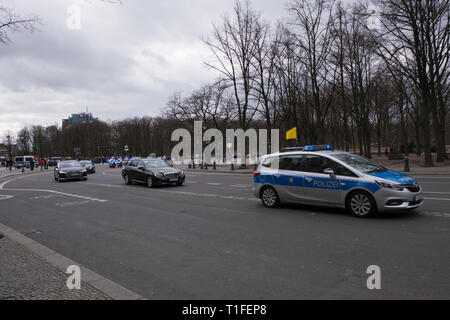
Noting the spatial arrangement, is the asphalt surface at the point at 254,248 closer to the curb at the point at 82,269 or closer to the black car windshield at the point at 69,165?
the curb at the point at 82,269

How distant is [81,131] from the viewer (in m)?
110

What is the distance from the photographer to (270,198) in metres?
9.74

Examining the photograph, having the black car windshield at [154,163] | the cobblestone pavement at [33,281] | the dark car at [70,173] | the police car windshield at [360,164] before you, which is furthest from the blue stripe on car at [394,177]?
the dark car at [70,173]

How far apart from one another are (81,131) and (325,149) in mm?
112849

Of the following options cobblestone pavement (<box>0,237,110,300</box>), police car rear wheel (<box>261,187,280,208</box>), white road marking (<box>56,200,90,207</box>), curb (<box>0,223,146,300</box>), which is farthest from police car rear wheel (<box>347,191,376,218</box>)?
white road marking (<box>56,200,90,207</box>)

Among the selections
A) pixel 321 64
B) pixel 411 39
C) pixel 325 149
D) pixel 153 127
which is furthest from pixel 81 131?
pixel 325 149

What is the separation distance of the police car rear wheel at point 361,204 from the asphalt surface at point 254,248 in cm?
28

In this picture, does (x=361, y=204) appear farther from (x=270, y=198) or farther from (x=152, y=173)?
(x=152, y=173)

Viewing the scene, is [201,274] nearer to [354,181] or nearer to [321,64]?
[354,181]

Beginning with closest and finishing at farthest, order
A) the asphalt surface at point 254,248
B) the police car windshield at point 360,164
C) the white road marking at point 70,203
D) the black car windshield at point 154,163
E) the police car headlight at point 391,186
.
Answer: the asphalt surface at point 254,248, the police car headlight at point 391,186, the police car windshield at point 360,164, the white road marking at point 70,203, the black car windshield at point 154,163

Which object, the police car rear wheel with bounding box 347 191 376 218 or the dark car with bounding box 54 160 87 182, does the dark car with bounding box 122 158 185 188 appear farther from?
the police car rear wheel with bounding box 347 191 376 218

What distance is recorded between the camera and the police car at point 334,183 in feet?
24.2

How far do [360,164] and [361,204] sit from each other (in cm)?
113

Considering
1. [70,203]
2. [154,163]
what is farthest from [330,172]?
[154,163]
